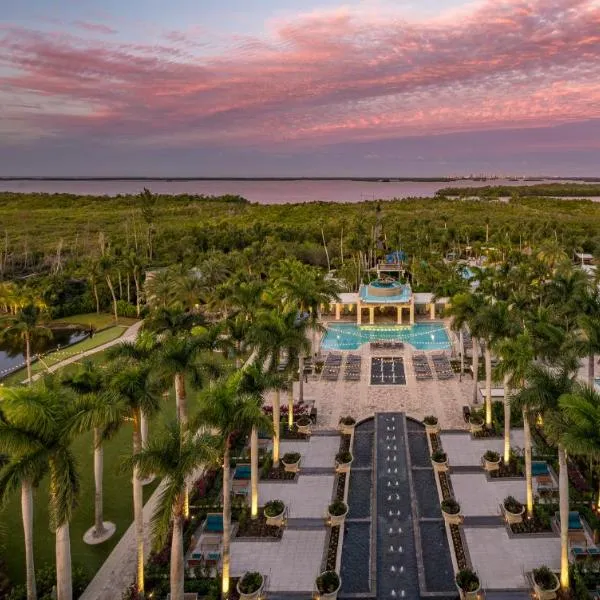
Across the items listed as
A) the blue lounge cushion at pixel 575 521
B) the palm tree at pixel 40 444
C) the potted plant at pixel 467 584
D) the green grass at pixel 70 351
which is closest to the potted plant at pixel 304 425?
the potted plant at pixel 467 584

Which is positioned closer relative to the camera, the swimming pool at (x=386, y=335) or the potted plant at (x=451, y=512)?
the potted plant at (x=451, y=512)

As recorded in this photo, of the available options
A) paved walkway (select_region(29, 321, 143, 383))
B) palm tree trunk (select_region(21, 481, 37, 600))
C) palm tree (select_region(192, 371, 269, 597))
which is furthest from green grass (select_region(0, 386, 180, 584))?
paved walkway (select_region(29, 321, 143, 383))

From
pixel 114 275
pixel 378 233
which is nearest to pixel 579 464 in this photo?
pixel 114 275

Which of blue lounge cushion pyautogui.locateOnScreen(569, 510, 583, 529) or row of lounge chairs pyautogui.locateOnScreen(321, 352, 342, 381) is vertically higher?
row of lounge chairs pyautogui.locateOnScreen(321, 352, 342, 381)

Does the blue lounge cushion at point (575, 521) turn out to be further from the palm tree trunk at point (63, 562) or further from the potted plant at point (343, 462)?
the palm tree trunk at point (63, 562)

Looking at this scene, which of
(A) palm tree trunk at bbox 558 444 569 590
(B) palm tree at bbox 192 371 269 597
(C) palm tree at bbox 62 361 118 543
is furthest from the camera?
(A) palm tree trunk at bbox 558 444 569 590

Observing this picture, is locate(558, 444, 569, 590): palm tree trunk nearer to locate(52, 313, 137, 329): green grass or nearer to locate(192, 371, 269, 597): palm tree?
locate(192, 371, 269, 597): palm tree
